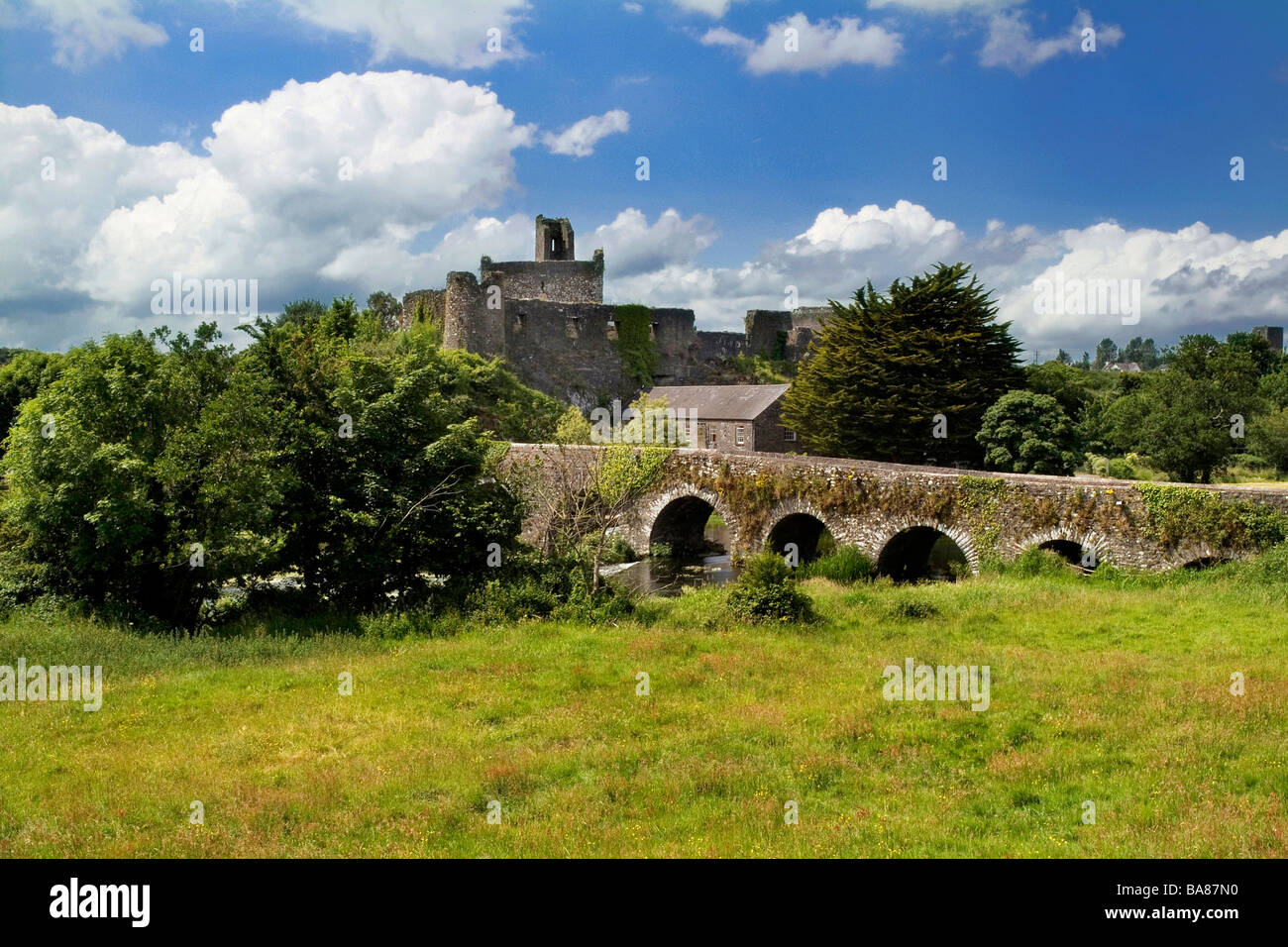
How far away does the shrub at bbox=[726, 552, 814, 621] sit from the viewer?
17234 millimetres

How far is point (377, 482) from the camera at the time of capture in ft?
62.8

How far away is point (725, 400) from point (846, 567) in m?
27.8

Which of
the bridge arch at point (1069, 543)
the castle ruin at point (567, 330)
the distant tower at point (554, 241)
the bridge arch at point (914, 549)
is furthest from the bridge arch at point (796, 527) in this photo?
the distant tower at point (554, 241)

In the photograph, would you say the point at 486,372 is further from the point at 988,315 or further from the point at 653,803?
the point at 653,803

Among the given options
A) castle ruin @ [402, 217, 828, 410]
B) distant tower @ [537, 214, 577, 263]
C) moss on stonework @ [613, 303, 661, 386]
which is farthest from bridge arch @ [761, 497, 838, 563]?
distant tower @ [537, 214, 577, 263]

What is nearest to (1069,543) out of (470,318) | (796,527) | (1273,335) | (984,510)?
(984,510)

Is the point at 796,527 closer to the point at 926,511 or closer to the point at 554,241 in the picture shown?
the point at 926,511

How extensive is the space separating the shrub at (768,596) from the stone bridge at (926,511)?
5.73 m

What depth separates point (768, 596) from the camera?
17.3 meters

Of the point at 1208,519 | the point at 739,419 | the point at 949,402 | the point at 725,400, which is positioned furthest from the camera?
the point at 725,400

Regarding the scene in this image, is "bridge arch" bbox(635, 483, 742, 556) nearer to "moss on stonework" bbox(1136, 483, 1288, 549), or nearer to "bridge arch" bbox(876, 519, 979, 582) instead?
"bridge arch" bbox(876, 519, 979, 582)

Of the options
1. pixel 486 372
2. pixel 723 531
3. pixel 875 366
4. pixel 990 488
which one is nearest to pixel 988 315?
pixel 875 366

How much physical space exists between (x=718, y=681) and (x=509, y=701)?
3.04 meters

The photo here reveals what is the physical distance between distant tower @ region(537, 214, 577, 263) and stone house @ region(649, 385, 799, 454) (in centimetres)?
1692
